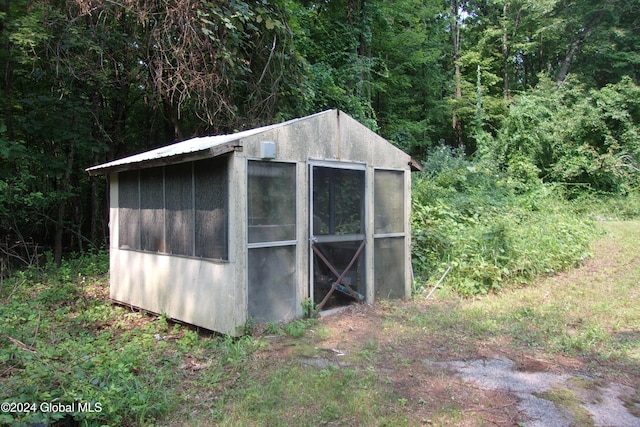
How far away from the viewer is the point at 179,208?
5.82 m

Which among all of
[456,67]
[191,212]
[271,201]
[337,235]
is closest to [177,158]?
[191,212]

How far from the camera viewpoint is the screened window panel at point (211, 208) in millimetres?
5097

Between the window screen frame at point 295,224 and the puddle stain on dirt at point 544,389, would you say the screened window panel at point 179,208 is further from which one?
the puddle stain on dirt at point 544,389

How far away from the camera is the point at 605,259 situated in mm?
9039

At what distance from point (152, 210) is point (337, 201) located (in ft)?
8.95

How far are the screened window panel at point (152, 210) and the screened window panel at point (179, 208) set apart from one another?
19 cm

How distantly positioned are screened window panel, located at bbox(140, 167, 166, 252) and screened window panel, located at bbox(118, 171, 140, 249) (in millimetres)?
184

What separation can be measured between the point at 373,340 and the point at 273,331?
118 cm

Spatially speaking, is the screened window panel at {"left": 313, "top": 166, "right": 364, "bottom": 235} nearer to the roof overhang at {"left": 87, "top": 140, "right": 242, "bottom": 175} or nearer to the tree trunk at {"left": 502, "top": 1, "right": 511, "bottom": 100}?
the roof overhang at {"left": 87, "top": 140, "right": 242, "bottom": 175}

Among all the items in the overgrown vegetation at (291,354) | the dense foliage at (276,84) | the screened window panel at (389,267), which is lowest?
the overgrown vegetation at (291,354)

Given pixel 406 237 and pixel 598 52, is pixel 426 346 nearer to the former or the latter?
pixel 406 237

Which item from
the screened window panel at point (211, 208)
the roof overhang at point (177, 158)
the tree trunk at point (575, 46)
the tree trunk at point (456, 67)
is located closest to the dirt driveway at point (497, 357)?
the screened window panel at point (211, 208)

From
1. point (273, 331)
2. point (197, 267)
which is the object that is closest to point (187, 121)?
point (197, 267)

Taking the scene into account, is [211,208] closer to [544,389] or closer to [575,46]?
[544,389]
